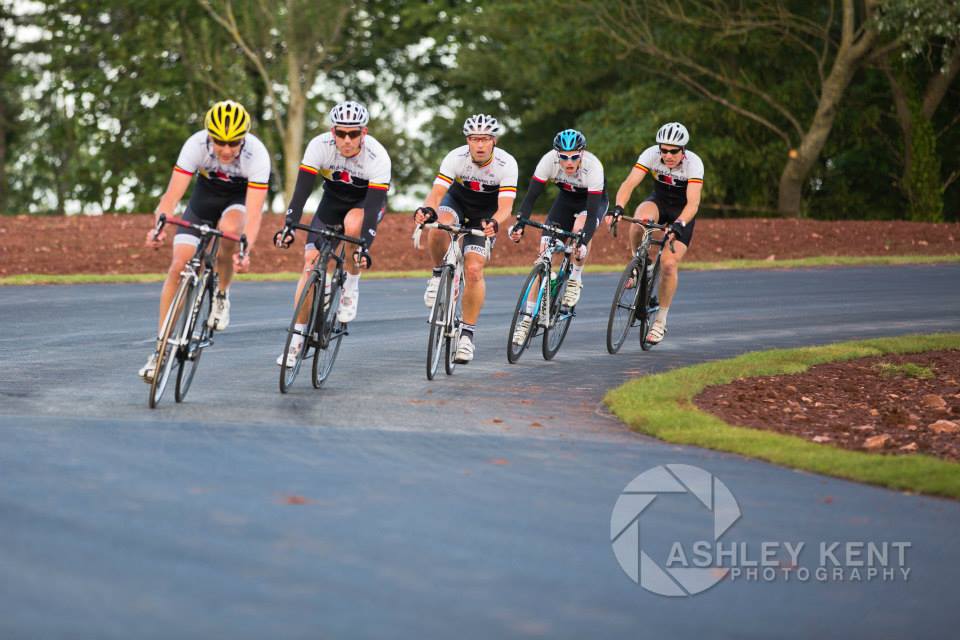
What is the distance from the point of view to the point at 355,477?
311 inches

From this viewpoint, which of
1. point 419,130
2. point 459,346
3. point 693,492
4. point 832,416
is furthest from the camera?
point 419,130

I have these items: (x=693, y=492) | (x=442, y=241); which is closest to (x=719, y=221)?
(x=442, y=241)

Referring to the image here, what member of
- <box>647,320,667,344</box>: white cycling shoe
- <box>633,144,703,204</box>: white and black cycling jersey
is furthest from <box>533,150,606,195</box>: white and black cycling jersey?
<box>647,320,667,344</box>: white cycling shoe

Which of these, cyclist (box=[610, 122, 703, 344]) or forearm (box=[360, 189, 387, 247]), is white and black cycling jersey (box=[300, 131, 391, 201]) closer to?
forearm (box=[360, 189, 387, 247])

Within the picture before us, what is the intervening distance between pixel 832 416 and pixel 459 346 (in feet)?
11.5

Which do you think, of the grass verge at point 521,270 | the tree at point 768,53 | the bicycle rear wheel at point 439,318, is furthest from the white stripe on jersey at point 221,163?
the tree at point 768,53

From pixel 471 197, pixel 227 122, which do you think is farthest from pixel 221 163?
pixel 471 197

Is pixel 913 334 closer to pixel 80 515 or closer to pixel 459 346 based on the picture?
pixel 459 346

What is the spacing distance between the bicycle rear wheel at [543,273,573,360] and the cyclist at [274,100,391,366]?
8.90 ft

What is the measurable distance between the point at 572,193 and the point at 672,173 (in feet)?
3.52

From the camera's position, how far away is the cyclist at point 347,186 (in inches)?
452

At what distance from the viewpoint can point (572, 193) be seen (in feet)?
48.4

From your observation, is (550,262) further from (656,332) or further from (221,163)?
(221,163)

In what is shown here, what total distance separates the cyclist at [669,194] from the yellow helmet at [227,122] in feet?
16.1
